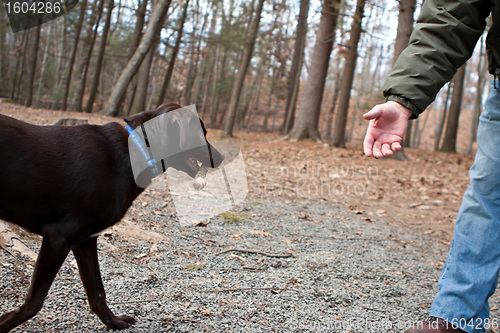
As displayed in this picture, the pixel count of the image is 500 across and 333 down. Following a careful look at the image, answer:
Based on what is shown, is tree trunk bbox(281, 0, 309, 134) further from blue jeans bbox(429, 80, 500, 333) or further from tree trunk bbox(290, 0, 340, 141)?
blue jeans bbox(429, 80, 500, 333)

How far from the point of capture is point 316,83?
1545 centimetres

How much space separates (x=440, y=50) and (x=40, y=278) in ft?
8.48

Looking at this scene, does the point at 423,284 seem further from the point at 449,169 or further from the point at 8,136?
the point at 449,169

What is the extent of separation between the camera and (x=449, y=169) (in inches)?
450

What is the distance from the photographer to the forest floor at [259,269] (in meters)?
2.79

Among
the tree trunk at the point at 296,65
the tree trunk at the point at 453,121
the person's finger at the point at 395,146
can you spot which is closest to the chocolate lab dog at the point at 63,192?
the person's finger at the point at 395,146

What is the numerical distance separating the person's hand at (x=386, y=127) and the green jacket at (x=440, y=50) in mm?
60

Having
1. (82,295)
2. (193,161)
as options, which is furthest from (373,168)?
(82,295)

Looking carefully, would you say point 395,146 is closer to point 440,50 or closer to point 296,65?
point 440,50

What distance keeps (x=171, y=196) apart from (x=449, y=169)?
8.94m

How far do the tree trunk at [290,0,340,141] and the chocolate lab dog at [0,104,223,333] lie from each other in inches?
511

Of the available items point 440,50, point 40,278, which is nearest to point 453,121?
point 440,50

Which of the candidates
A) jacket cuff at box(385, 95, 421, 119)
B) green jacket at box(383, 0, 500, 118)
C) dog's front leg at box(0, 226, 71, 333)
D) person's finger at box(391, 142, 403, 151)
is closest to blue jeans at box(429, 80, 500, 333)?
green jacket at box(383, 0, 500, 118)

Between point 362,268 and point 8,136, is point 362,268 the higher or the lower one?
the lower one
